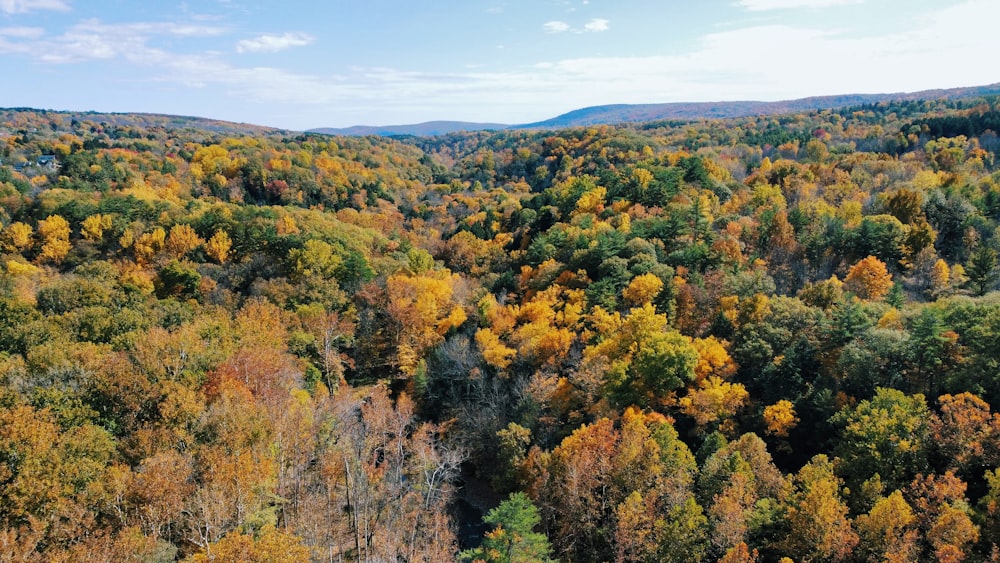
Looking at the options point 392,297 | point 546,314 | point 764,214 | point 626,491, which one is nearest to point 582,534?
Answer: point 626,491

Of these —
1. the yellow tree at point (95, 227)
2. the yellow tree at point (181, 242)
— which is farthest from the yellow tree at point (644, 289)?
the yellow tree at point (95, 227)

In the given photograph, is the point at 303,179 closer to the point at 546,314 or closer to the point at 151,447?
the point at 546,314

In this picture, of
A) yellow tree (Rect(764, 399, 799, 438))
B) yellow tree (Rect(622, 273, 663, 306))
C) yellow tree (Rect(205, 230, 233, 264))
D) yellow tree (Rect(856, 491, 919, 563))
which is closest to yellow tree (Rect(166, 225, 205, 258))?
yellow tree (Rect(205, 230, 233, 264))

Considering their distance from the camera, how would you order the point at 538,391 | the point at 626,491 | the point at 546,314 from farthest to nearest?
1. the point at 546,314
2. the point at 538,391
3. the point at 626,491

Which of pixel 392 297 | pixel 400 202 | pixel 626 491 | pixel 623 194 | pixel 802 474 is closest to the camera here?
pixel 802 474

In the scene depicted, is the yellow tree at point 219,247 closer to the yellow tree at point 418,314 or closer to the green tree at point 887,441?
the yellow tree at point 418,314

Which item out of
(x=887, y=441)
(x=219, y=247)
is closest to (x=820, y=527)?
(x=887, y=441)

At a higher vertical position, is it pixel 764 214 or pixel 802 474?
pixel 764 214

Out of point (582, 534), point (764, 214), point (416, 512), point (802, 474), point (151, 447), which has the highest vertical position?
point (764, 214)
